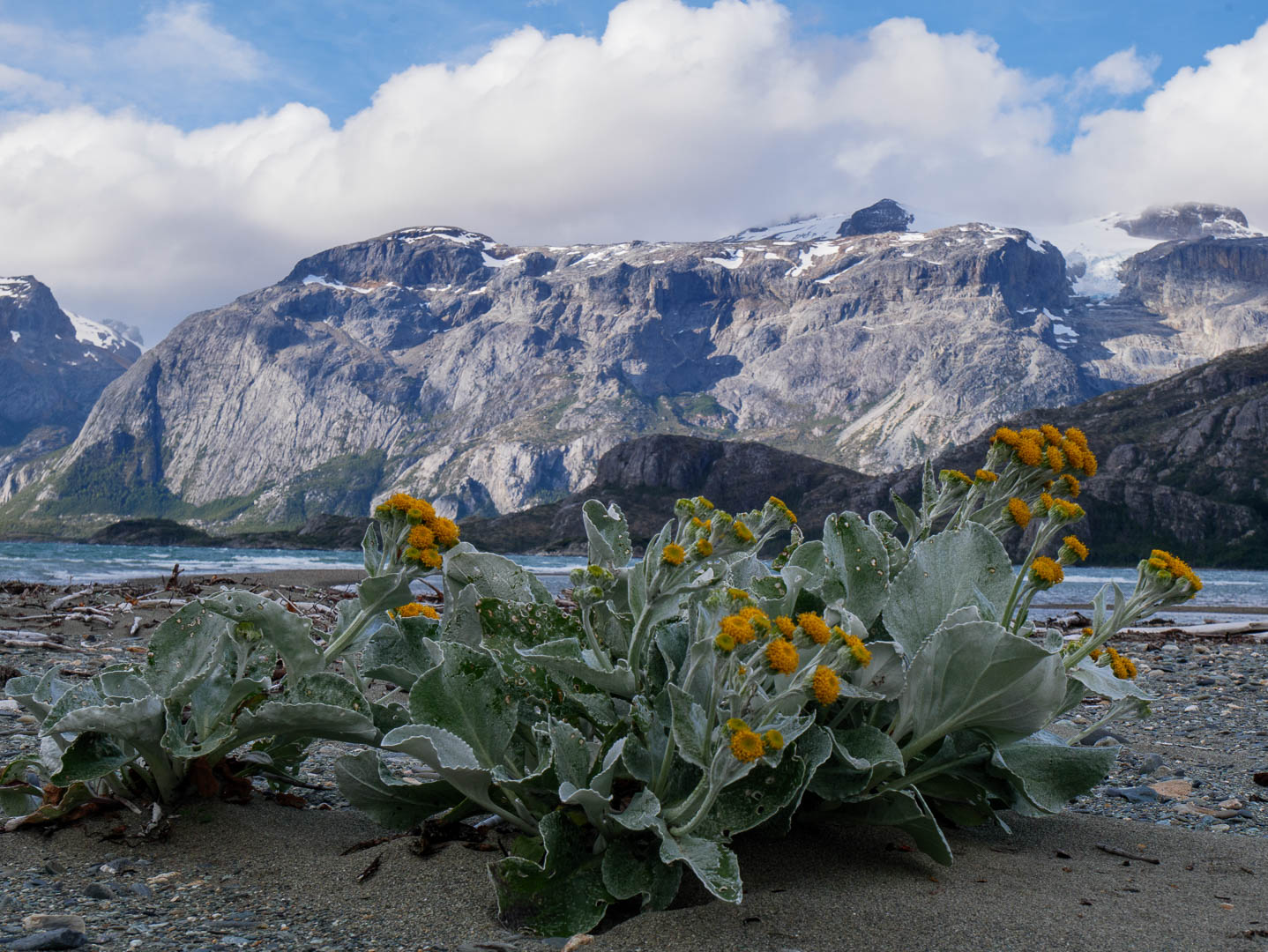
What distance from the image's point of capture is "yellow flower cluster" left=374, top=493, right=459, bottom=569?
2.80 metres

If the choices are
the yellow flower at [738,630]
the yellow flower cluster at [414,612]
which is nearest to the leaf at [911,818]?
the yellow flower at [738,630]

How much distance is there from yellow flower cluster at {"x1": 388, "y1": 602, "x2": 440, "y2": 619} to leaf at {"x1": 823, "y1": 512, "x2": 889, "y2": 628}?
5.95 ft

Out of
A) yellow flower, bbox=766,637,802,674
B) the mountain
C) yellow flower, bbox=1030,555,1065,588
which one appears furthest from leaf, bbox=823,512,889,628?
the mountain

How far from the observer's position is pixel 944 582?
3.16m

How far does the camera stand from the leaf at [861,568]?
327 centimetres

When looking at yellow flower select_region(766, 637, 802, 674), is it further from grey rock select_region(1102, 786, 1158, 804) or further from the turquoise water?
grey rock select_region(1102, 786, 1158, 804)

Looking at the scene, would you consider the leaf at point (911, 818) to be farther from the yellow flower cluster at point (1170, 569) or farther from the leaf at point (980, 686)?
the yellow flower cluster at point (1170, 569)

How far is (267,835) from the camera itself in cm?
327

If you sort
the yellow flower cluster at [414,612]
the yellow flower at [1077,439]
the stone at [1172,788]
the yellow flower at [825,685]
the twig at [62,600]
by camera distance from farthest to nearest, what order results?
the twig at [62,600], the stone at [1172,788], the yellow flower cluster at [414,612], the yellow flower at [1077,439], the yellow flower at [825,685]

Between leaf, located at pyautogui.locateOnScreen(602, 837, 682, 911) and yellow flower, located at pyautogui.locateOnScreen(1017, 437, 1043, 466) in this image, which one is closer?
leaf, located at pyautogui.locateOnScreen(602, 837, 682, 911)

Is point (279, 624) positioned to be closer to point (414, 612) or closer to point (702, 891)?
point (414, 612)

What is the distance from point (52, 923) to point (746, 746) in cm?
216

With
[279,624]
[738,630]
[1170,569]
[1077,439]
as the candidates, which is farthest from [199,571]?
[1170,569]

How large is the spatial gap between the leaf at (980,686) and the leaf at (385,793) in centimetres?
189
